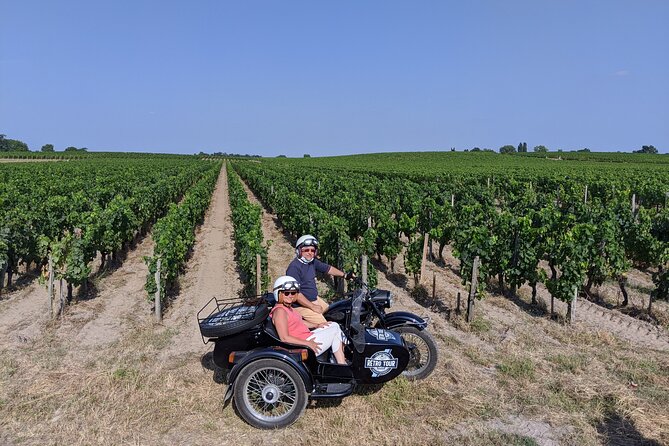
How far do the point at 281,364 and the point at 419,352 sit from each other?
5.90 feet

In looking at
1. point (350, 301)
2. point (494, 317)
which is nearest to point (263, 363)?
point (350, 301)

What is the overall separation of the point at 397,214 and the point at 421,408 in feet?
35.7

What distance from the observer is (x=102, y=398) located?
17.2ft

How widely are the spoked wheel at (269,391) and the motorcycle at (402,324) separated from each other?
3.05 ft

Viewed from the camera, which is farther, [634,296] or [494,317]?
[634,296]

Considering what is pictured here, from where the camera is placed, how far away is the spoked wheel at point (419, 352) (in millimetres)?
5543

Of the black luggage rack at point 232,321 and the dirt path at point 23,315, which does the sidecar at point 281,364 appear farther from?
the dirt path at point 23,315

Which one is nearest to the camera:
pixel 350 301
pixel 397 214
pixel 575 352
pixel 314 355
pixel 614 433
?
pixel 614 433

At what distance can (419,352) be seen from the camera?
5660 millimetres

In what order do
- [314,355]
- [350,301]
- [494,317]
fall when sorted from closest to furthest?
1. [314,355]
2. [350,301]
3. [494,317]

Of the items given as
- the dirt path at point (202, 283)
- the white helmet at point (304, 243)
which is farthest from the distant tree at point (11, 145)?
the white helmet at point (304, 243)

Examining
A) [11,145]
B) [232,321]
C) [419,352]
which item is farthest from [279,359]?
[11,145]

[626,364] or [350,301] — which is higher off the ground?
[350,301]

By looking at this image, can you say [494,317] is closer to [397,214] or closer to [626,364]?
[626,364]
